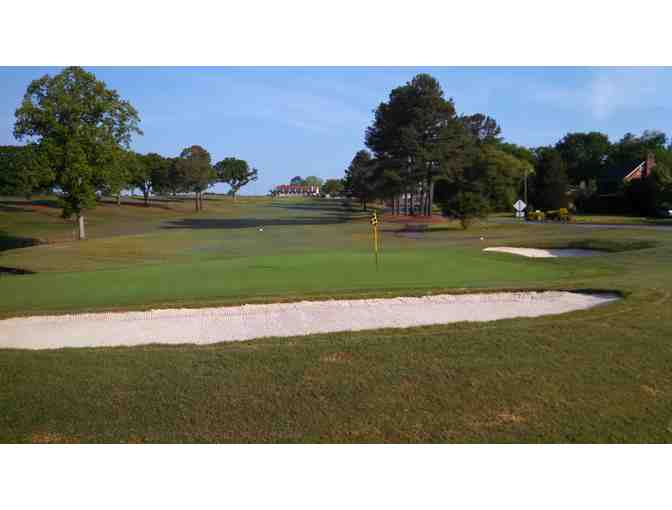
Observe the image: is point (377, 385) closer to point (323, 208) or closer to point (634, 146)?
point (323, 208)

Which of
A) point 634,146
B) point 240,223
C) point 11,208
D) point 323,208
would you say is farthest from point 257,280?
point 634,146

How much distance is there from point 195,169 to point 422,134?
2168 inches

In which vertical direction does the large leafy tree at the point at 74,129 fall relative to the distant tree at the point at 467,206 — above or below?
above

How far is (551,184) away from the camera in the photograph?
79.6 m

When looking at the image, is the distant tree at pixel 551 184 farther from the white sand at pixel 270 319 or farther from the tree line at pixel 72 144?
the white sand at pixel 270 319

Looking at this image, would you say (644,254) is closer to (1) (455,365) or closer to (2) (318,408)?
(1) (455,365)

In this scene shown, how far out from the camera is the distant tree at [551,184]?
3132 inches

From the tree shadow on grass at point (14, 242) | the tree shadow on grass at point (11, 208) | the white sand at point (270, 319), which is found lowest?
the tree shadow on grass at point (14, 242)

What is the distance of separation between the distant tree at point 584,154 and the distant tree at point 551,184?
30.4m

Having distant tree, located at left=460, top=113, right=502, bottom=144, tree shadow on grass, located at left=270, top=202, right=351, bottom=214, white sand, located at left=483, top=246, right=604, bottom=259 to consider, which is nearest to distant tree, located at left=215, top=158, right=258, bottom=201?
tree shadow on grass, located at left=270, top=202, right=351, bottom=214

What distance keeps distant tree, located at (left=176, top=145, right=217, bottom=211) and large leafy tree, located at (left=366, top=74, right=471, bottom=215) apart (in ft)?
166

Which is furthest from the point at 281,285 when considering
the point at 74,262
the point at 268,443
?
the point at 74,262

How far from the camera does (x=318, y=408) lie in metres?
6.14

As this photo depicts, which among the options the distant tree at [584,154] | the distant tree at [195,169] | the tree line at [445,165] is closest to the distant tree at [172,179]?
the distant tree at [195,169]
